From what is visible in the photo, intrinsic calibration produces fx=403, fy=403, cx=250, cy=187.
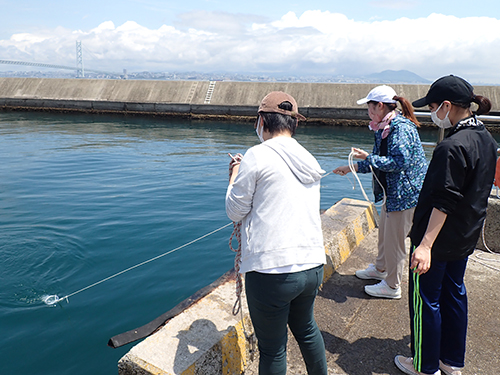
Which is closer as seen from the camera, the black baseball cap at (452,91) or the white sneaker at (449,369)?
the black baseball cap at (452,91)

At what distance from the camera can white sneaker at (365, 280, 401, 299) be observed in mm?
3660

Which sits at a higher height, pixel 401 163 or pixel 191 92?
pixel 401 163

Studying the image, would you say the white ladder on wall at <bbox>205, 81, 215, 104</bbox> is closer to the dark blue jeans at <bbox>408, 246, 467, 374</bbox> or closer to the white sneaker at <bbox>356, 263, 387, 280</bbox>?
the white sneaker at <bbox>356, 263, 387, 280</bbox>

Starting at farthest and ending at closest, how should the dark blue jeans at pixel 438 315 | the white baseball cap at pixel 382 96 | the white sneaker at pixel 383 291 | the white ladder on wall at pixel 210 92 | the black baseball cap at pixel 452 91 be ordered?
the white ladder on wall at pixel 210 92 < the white sneaker at pixel 383 291 < the white baseball cap at pixel 382 96 < the dark blue jeans at pixel 438 315 < the black baseball cap at pixel 452 91

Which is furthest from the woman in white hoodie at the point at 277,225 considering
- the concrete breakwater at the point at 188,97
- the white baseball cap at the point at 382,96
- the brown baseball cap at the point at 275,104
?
the concrete breakwater at the point at 188,97

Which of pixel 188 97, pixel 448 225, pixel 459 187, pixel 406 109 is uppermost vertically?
pixel 406 109

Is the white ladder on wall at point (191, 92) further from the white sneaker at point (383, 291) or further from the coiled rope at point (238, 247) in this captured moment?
the coiled rope at point (238, 247)

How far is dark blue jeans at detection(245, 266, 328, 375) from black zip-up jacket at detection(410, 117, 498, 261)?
82 centimetres

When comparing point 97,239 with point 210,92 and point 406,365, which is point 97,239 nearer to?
point 406,365

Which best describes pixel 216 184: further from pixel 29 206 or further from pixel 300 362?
pixel 300 362

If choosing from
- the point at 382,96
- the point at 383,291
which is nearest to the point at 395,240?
the point at 383,291

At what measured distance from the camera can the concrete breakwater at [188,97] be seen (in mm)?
24000

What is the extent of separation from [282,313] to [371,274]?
2.15 m

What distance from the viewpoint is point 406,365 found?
274 centimetres
